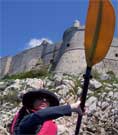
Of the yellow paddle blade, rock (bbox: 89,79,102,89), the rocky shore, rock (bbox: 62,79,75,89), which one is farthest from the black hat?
rock (bbox: 89,79,102,89)

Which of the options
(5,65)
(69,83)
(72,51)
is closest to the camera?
(69,83)

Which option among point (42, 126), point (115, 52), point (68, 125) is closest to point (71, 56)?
point (115, 52)

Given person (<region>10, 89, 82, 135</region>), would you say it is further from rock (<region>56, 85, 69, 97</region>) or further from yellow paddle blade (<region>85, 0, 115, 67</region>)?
rock (<region>56, 85, 69, 97</region>)

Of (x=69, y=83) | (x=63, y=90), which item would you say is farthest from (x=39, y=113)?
(x=69, y=83)

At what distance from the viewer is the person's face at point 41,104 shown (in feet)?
10.9

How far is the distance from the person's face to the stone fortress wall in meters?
29.9

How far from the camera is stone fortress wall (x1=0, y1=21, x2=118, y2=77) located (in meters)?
36.2

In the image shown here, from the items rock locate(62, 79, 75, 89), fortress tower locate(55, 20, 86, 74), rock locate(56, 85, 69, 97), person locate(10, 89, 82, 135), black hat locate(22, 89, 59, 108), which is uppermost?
fortress tower locate(55, 20, 86, 74)

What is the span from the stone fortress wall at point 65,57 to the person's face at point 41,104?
29.9 m

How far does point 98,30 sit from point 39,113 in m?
0.68

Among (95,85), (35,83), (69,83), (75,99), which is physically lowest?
(75,99)

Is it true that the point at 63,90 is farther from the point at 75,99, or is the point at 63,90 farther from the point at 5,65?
the point at 5,65

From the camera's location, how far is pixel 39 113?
123 inches

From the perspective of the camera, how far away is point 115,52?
37250mm
